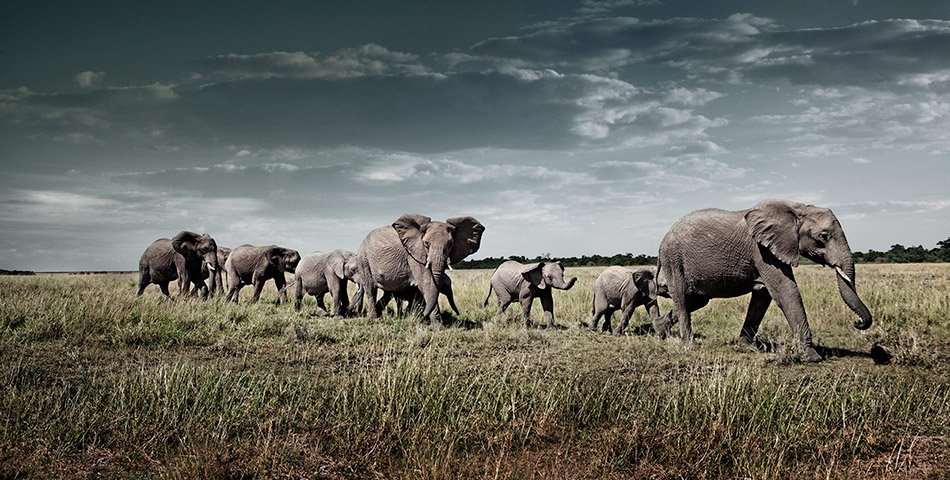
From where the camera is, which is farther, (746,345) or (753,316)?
(753,316)

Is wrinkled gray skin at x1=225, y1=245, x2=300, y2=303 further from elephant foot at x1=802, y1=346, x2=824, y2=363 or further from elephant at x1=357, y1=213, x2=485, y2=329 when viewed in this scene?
Result: elephant foot at x1=802, y1=346, x2=824, y2=363

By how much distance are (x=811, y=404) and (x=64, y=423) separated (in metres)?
8.37

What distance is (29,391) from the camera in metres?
7.01

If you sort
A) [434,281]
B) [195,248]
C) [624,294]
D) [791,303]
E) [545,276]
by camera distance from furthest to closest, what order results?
[195,248]
[545,276]
[624,294]
[434,281]
[791,303]

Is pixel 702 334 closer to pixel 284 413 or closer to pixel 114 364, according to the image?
pixel 284 413

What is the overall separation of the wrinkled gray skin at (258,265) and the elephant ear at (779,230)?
15955 mm

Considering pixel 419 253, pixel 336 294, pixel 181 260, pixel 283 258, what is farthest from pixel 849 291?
pixel 181 260

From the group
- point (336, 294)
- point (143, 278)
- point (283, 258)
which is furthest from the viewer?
point (143, 278)

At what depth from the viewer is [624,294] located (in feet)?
49.4

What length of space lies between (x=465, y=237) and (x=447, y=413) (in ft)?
26.7

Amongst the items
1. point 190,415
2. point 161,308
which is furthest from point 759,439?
point 161,308

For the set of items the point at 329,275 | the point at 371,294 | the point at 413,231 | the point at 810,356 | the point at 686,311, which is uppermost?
the point at 413,231

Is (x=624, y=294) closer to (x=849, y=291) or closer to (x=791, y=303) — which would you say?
(x=791, y=303)

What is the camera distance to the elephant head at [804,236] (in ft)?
33.5
